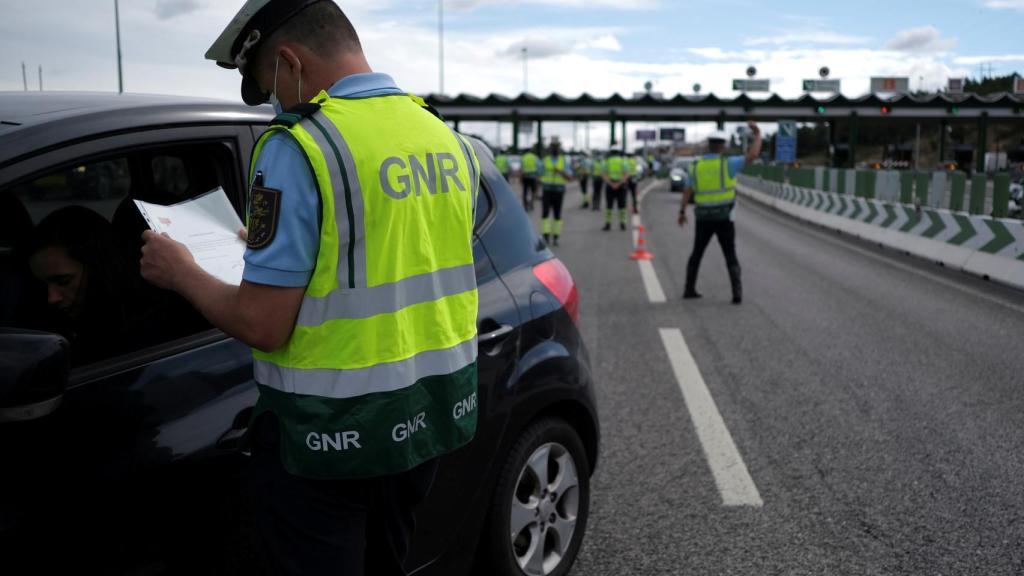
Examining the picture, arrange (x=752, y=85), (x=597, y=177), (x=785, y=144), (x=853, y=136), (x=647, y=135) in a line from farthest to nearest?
(x=647, y=135) → (x=752, y=85) → (x=853, y=136) → (x=785, y=144) → (x=597, y=177)

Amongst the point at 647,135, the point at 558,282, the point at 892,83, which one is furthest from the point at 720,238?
the point at 647,135

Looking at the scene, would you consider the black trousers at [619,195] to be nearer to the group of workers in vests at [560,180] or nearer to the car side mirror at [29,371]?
the group of workers in vests at [560,180]

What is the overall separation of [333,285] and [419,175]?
308 millimetres

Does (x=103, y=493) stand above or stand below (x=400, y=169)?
below

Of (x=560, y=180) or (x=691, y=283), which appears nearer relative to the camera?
(x=691, y=283)

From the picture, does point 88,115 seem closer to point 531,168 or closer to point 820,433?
point 820,433

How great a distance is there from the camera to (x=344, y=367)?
72.9 inches

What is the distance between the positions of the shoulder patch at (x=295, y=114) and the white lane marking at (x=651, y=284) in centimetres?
938

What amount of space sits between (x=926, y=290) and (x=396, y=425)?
11066mm

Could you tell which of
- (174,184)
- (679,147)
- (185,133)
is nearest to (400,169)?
(185,133)

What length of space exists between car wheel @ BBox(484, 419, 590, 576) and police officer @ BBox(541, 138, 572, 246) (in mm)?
15249

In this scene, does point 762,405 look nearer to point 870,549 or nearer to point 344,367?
point 870,549

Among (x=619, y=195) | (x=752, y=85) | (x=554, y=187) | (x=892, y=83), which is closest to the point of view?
(x=554, y=187)

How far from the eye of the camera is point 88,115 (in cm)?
230
